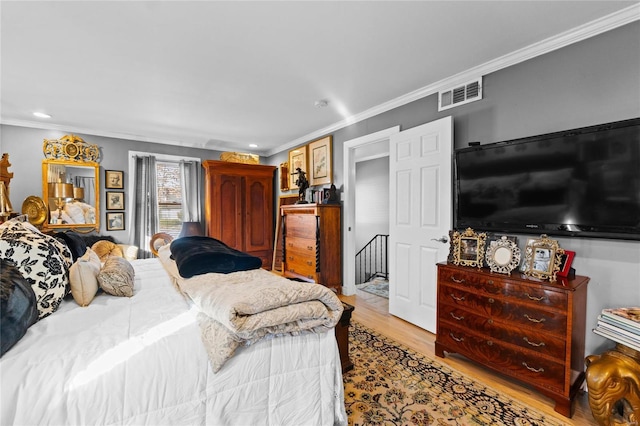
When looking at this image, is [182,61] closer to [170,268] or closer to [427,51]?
[170,268]

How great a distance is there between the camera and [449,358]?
2283 millimetres

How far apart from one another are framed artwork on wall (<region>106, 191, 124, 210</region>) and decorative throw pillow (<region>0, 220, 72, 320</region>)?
3588mm

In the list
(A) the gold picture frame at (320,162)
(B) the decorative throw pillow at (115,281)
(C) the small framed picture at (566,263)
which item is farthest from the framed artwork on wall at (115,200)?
(C) the small framed picture at (566,263)

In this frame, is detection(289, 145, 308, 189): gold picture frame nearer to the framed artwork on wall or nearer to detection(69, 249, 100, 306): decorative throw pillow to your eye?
the framed artwork on wall

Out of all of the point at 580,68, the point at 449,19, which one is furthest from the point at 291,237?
the point at 580,68

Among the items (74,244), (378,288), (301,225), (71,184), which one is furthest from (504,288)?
(71,184)

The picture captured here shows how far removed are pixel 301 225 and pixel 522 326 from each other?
2856 millimetres

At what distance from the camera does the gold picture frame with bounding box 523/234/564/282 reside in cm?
184

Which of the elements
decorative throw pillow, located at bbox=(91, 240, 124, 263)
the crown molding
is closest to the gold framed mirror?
decorative throw pillow, located at bbox=(91, 240, 124, 263)

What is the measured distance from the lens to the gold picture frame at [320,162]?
4.25 metres

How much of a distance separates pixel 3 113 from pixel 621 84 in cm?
635

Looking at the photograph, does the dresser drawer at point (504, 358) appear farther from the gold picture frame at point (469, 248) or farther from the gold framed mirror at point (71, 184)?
the gold framed mirror at point (71, 184)

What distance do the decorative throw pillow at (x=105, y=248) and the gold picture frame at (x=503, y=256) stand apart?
4647mm

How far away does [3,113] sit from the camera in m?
3.61
